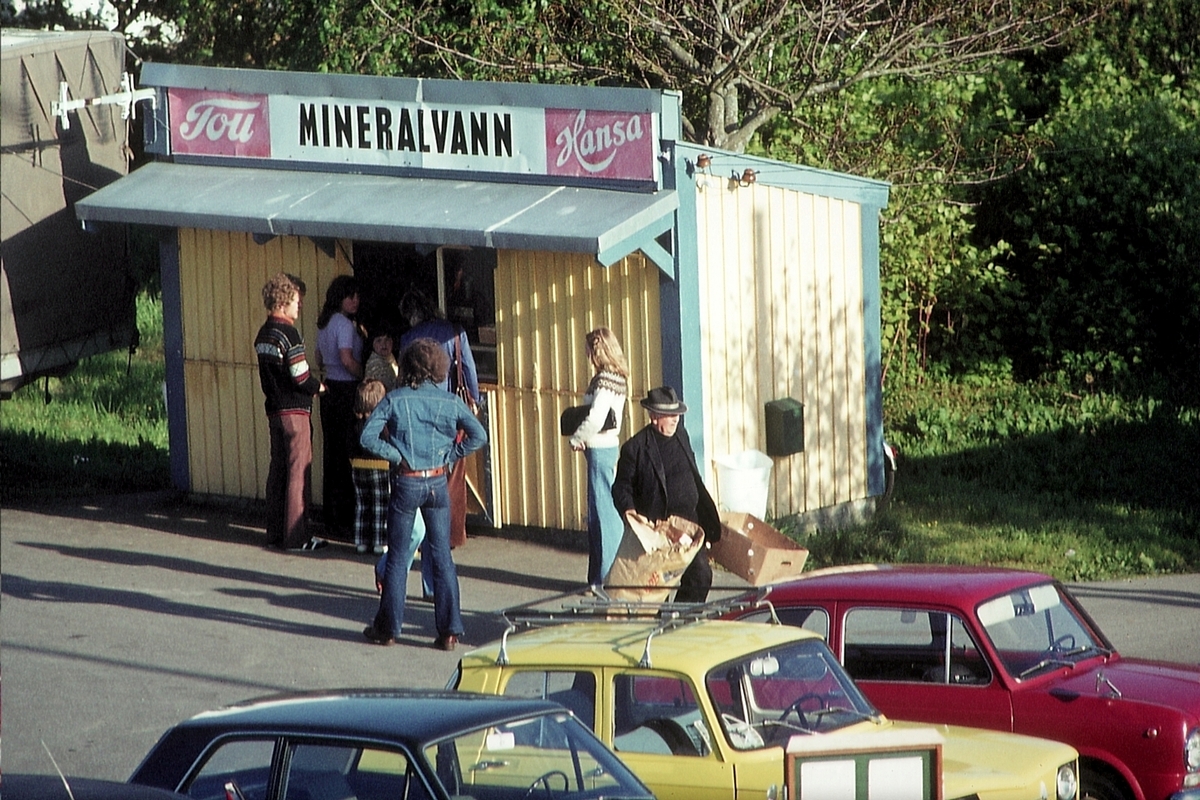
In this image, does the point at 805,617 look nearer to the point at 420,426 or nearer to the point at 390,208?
the point at 420,426

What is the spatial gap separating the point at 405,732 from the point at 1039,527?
31.4 feet

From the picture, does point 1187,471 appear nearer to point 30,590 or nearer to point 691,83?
point 691,83

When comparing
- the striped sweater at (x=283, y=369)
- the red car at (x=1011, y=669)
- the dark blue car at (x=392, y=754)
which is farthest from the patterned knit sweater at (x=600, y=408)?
the dark blue car at (x=392, y=754)

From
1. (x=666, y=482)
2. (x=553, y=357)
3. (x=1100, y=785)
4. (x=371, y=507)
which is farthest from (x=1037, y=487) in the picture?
(x=1100, y=785)

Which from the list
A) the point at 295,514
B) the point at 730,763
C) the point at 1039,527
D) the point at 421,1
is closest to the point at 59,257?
the point at 295,514

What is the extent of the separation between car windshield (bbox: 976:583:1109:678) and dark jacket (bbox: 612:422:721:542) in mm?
2726

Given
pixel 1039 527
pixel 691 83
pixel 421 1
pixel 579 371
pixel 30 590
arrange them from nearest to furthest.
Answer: pixel 30 590 → pixel 579 371 → pixel 1039 527 → pixel 691 83 → pixel 421 1

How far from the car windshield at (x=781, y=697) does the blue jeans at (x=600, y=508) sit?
428 centimetres

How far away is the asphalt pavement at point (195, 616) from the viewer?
361 inches

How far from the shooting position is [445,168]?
12852mm

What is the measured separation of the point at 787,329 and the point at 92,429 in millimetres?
8007

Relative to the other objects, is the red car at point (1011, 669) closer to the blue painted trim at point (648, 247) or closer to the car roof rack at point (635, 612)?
the car roof rack at point (635, 612)

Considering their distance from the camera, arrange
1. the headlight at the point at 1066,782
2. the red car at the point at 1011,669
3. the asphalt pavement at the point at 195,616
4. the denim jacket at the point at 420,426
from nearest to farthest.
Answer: the headlight at the point at 1066,782, the red car at the point at 1011,669, the asphalt pavement at the point at 195,616, the denim jacket at the point at 420,426

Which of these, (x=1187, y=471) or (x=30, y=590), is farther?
(x=1187, y=471)
